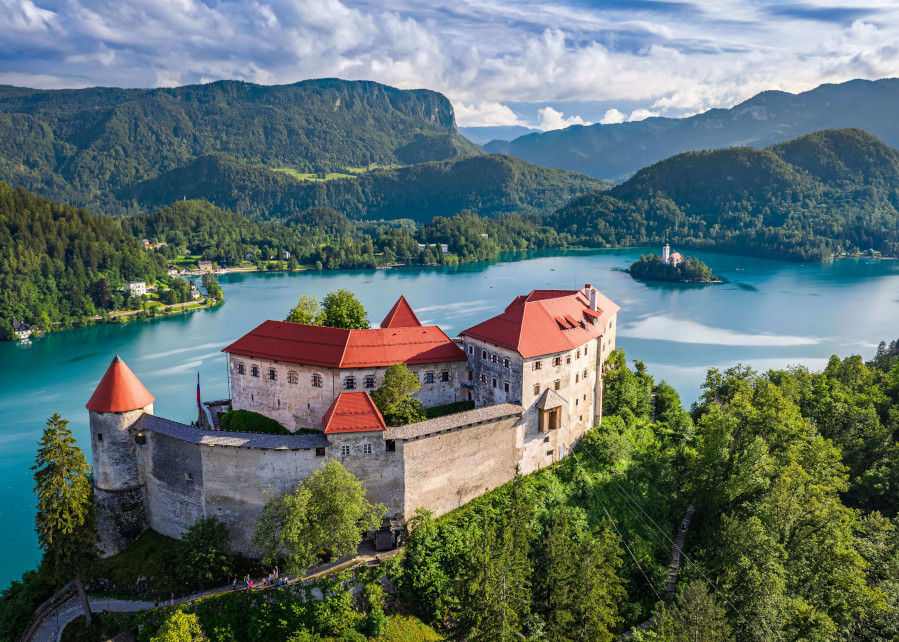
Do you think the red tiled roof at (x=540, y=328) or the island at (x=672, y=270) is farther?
the island at (x=672, y=270)

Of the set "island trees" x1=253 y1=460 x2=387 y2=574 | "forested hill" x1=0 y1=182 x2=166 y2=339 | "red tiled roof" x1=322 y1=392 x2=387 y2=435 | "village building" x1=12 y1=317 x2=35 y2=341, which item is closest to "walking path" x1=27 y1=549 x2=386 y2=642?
"island trees" x1=253 y1=460 x2=387 y2=574

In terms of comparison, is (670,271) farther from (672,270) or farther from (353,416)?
(353,416)

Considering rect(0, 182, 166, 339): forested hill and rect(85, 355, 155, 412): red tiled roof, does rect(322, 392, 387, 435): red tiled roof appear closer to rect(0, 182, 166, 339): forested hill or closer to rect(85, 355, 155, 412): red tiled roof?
A: rect(85, 355, 155, 412): red tiled roof

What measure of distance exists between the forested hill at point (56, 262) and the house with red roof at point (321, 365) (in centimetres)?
8635

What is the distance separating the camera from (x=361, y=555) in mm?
32844

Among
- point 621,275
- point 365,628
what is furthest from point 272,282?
point 365,628

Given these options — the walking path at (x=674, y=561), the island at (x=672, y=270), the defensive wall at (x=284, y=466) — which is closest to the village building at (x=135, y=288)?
the defensive wall at (x=284, y=466)

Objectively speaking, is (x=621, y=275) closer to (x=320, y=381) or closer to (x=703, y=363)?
(x=703, y=363)

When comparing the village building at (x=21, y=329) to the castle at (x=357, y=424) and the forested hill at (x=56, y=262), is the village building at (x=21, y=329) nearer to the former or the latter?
the forested hill at (x=56, y=262)

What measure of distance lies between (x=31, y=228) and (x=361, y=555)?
12384cm

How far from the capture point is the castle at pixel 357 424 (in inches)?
1313

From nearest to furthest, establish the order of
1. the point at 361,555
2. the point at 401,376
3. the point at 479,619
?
the point at 479,619
the point at 361,555
the point at 401,376

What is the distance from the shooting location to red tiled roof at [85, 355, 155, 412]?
114 ft

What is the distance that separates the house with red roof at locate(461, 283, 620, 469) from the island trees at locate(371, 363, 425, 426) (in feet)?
17.5
